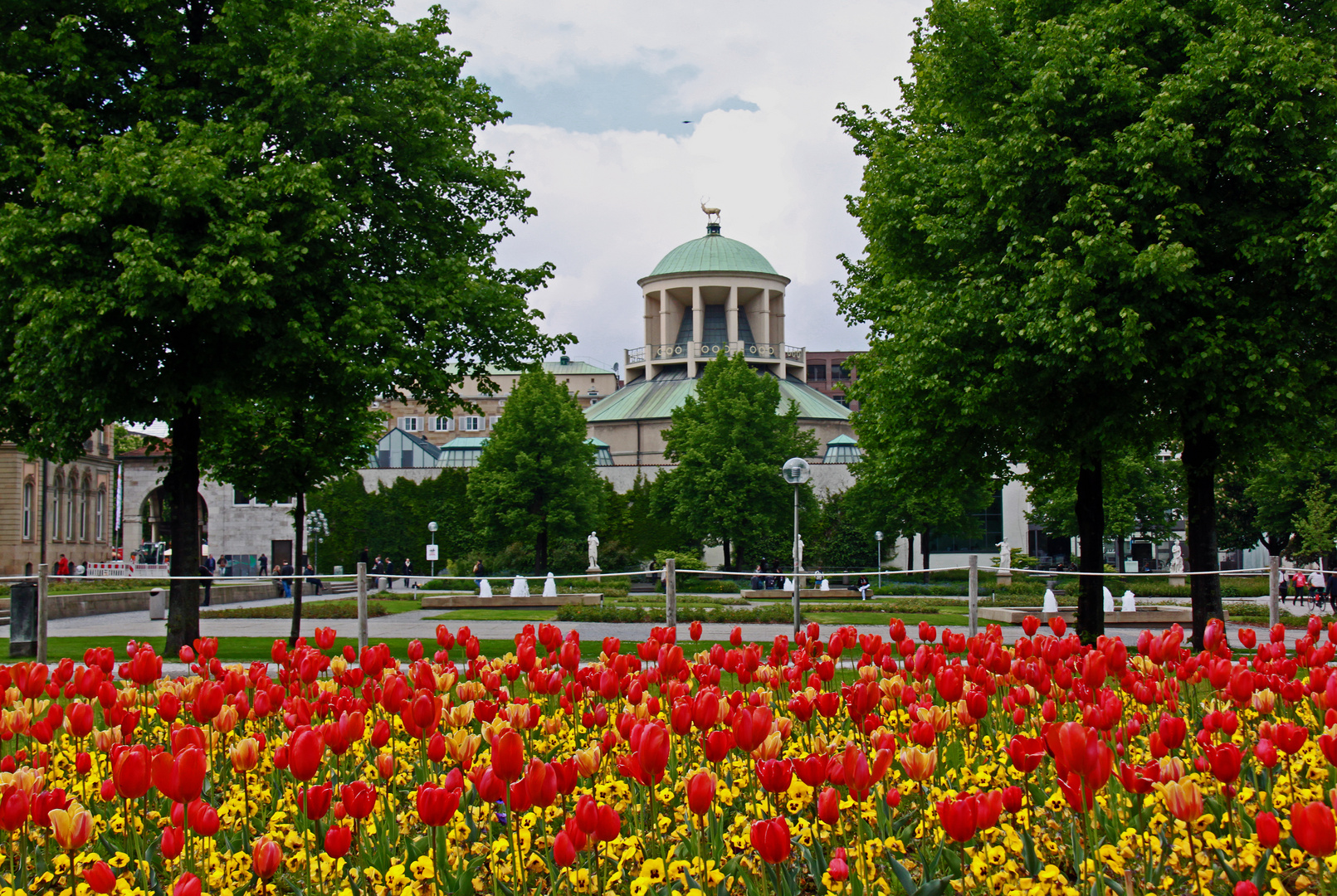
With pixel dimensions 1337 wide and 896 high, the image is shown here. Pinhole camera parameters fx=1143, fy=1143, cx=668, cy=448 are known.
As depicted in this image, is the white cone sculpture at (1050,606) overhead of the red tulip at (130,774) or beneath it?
beneath

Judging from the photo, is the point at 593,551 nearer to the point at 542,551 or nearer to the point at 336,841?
the point at 542,551

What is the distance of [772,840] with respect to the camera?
320 cm

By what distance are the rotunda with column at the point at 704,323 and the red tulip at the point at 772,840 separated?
77.4 meters

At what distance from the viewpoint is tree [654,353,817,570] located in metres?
51.0

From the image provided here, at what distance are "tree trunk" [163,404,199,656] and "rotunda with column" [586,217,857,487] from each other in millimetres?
62842

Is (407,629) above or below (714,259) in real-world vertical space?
below

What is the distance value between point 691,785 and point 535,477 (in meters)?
49.6

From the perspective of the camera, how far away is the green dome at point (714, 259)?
3467 inches

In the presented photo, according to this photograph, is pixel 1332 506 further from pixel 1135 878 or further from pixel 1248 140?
pixel 1135 878

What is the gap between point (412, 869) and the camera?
13.0ft

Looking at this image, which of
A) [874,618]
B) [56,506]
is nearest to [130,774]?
[874,618]

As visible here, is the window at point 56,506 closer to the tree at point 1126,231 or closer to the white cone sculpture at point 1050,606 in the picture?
the white cone sculpture at point 1050,606

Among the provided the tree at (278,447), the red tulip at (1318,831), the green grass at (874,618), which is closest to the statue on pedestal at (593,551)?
the green grass at (874,618)

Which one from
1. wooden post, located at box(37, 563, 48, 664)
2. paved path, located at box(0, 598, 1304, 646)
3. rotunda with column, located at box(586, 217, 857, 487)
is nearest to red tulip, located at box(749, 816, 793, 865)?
wooden post, located at box(37, 563, 48, 664)
